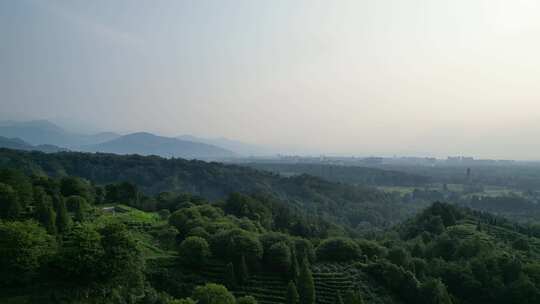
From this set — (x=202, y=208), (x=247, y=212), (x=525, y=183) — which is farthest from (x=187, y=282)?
(x=525, y=183)

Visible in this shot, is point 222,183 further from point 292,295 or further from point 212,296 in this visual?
point 212,296

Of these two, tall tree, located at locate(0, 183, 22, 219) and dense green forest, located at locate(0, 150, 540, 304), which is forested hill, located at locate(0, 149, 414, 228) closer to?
dense green forest, located at locate(0, 150, 540, 304)

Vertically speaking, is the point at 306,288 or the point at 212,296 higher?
the point at 212,296

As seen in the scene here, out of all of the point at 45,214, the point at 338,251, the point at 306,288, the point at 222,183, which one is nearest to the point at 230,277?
the point at 306,288

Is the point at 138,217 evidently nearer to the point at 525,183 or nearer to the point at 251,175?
the point at 251,175

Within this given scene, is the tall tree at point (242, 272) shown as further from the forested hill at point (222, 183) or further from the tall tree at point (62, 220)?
the forested hill at point (222, 183)

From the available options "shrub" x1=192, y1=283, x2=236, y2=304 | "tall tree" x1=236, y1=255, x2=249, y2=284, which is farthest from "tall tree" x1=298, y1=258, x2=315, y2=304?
"shrub" x1=192, y1=283, x2=236, y2=304
